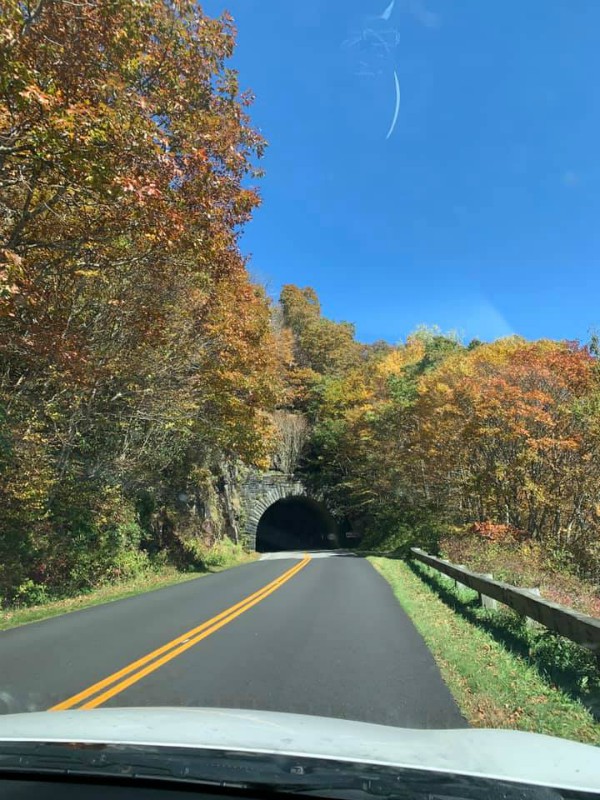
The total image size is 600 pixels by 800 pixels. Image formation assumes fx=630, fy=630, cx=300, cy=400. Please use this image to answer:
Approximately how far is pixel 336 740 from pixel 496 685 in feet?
12.2

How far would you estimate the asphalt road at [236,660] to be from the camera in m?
5.93

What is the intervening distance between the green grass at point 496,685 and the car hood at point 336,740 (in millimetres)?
1925

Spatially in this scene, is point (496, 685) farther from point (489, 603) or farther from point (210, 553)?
point (210, 553)

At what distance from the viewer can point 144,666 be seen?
740cm

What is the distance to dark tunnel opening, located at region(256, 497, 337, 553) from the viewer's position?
183 feet

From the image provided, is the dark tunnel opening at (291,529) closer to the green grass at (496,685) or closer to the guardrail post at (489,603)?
the guardrail post at (489,603)

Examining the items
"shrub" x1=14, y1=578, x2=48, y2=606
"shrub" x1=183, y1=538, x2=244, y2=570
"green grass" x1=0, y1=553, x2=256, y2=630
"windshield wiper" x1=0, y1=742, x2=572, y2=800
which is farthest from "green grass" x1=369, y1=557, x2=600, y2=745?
"shrub" x1=183, y1=538, x2=244, y2=570

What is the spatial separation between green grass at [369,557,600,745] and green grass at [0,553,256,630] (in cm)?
734

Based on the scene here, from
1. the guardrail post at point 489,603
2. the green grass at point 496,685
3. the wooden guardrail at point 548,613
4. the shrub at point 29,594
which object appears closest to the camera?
the green grass at point 496,685

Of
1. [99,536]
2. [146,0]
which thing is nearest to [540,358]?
[99,536]

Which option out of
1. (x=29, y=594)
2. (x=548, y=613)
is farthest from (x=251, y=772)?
(x=29, y=594)

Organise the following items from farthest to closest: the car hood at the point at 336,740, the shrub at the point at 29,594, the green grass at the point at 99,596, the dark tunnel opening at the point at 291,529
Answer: the dark tunnel opening at the point at 291,529 → the shrub at the point at 29,594 → the green grass at the point at 99,596 → the car hood at the point at 336,740

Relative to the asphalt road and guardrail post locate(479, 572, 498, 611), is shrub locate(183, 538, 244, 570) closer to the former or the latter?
the asphalt road

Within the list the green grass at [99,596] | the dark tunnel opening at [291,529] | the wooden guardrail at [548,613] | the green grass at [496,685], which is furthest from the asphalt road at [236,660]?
the dark tunnel opening at [291,529]
